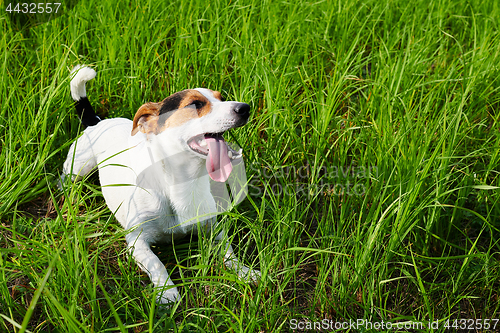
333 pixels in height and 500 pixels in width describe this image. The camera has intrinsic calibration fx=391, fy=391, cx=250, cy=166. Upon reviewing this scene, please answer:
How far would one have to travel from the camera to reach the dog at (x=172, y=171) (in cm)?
210

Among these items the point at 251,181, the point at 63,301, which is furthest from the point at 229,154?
the point at 63,301

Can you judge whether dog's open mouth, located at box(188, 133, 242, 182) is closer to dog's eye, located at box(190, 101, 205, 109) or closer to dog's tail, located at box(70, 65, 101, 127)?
dog's eye, located at box(190, 101, 205, 109)

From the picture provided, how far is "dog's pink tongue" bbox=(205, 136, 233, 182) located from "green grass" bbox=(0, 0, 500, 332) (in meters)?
0.29

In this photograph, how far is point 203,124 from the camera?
2080 millimetres

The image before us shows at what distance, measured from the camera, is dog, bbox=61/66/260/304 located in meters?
2.10

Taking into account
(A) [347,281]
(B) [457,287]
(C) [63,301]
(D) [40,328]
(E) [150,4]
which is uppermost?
(E) [150,4]

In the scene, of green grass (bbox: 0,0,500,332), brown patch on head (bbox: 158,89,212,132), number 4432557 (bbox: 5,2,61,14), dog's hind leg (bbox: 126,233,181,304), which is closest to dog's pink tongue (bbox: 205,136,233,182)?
brown patch on head (bbox: 158,89,212,132)

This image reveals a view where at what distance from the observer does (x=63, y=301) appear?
1.77m

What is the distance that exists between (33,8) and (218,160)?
3141 mm

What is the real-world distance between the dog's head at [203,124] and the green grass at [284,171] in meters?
0.37

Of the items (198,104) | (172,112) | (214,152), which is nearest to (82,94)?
(172,112)

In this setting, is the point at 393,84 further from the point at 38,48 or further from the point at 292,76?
the point at 38,48

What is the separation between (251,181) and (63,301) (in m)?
1.40

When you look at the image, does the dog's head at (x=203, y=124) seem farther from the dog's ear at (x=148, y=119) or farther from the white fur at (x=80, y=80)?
the white fur at (x=80, y=80)
